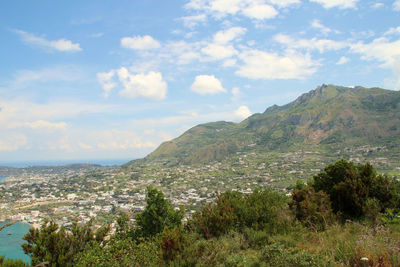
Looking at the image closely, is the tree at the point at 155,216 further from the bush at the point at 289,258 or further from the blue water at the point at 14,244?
the blue water at the point at 14,244

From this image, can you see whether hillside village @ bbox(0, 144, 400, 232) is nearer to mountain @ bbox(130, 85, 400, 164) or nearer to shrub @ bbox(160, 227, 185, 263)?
mountain @ bbox(130, 85, 400, 164)

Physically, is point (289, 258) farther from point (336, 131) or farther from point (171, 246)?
point (336, 131)

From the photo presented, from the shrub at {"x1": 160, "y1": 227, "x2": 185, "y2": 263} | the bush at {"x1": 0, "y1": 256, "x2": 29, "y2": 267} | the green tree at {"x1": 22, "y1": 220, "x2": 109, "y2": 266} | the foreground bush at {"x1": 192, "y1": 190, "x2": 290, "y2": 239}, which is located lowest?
the green tree at {"x1": 22, "y1": 220, "x2": 109, "y2": 266}

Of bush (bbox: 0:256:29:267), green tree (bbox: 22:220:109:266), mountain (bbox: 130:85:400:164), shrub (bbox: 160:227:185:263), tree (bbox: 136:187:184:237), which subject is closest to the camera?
bush (bbox: 0:256:29:267)

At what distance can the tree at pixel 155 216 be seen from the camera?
1477cm

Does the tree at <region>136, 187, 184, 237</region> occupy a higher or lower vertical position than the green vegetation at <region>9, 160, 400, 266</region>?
lower

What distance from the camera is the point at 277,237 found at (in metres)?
6.55

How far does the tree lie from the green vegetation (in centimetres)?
331

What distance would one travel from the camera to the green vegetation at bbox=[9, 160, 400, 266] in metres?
4.67

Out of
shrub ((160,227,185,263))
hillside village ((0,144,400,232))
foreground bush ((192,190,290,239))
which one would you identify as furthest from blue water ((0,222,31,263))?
shrub ((160,227,185,263))

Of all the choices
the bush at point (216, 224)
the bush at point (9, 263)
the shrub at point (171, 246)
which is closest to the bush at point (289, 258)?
the shrub at point (171, 246)

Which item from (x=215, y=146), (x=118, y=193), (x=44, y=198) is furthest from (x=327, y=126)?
(x=44, y=198)

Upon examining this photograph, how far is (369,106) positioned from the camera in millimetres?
175750

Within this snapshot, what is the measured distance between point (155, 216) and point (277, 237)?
10.3m
